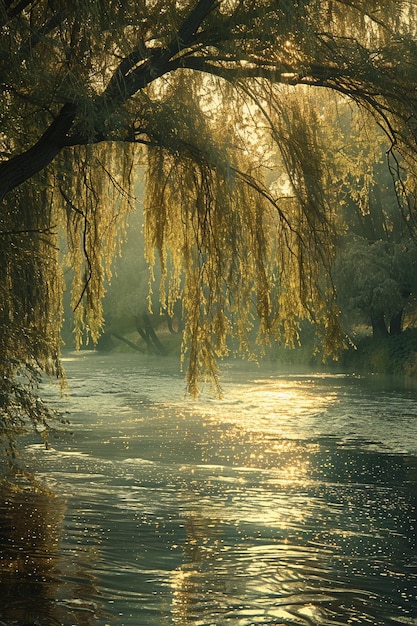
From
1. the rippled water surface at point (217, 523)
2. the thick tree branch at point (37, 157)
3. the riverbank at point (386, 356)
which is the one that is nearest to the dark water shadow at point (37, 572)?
the rippled water surface at point (217, 523)

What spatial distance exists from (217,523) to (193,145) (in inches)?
151

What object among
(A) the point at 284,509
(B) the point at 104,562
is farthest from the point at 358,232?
(B) the point at 104,562

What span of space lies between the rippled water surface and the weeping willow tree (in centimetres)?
136

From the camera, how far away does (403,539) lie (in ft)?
31.8

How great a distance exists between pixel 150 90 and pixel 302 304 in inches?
90.9

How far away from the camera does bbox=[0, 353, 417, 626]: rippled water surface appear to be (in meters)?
7.27

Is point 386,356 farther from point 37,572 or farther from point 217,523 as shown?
point 37,572

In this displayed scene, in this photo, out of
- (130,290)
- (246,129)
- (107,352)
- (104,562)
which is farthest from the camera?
(107,352)

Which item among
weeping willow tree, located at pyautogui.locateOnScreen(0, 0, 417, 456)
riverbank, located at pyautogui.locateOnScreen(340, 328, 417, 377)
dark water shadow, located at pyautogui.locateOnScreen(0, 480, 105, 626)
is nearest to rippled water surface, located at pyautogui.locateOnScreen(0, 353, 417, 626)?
dark water shadow, located at pyautogui.locateOnScreen(0, 480, 105, 626)

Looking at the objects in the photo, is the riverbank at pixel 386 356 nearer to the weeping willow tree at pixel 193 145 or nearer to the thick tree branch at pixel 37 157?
the weeping willow tree at pixel 193 145

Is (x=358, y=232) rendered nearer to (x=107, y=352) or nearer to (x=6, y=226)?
(x=107, y=352)

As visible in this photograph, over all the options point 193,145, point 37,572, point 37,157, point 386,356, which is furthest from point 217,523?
point 386,356

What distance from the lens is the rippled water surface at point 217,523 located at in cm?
727

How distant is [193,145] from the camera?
8281 mm
